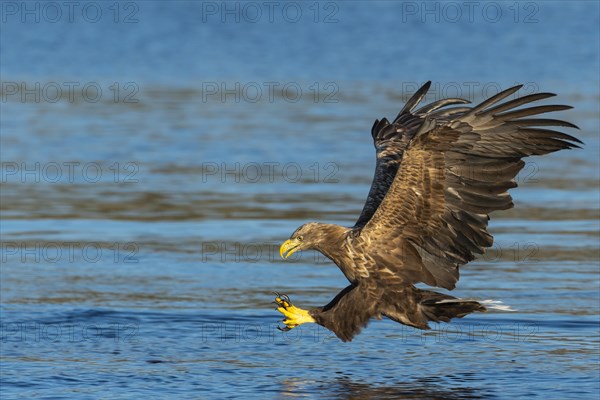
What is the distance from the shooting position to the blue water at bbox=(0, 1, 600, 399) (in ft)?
25.0

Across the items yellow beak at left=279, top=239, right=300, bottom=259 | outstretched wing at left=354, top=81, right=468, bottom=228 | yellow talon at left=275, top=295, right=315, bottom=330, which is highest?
outstretched wing at left=354, top=81, right=468, bottom=228

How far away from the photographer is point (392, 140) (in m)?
7.93

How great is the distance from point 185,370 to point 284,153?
24.6 ft

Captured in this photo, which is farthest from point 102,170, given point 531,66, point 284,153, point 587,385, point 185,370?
point 531,66

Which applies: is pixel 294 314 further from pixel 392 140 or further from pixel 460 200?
pixel 392 140

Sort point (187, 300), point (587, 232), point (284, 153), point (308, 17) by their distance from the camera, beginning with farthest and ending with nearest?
point (308, 17) < point (284, 153) < point (587, 232) < point (187, 300)

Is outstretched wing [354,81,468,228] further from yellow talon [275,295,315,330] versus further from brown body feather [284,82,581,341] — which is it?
yellow talon [275,295,315,330]

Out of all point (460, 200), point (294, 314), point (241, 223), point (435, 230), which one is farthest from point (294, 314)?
point (241, 223)

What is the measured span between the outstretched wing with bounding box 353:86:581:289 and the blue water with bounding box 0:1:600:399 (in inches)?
26.8

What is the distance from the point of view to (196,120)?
17.8 meters

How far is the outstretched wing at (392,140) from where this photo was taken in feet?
24.8

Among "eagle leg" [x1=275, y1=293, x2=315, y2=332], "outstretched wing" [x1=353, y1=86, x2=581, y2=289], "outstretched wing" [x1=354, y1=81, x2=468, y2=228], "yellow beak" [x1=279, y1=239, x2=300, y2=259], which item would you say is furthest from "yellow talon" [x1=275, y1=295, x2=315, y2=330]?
"outstretched wing" [x1=354, y1=81, x2=468, y2=228]

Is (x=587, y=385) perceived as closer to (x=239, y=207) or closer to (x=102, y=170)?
(x=239, y=207)

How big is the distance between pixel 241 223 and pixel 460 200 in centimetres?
453
